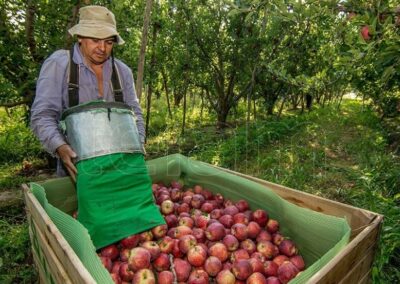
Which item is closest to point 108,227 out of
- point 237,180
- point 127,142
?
point 127,142

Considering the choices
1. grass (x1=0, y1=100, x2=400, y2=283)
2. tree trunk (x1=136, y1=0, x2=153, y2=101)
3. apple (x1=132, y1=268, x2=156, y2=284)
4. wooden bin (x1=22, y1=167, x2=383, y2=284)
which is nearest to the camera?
wooden bin (x1=22, y1=167, x2=383, y2=284)

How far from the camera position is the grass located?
2.94m

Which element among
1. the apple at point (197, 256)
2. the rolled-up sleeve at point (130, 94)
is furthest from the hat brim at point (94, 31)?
the apple at point (197, 256)

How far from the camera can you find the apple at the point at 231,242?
1905 millimetres

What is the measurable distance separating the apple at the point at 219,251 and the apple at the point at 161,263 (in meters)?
0.25

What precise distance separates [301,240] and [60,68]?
5.99ft

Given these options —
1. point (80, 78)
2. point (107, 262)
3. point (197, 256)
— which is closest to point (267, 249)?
point (197, 256)

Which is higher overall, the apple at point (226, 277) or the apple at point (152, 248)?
the apple at point (152, 248)

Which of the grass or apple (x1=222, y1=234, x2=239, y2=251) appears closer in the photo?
apple (x1=222, y1=234, x2=239, y2=251)

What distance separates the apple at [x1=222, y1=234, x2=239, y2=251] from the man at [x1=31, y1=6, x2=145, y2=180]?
973 millimetres

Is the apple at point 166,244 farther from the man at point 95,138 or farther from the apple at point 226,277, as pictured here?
the apple at point 226,277

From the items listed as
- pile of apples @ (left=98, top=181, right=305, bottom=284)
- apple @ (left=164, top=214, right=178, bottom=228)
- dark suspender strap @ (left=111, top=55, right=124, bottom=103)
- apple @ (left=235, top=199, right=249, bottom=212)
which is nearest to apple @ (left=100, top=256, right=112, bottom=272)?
pile of apples @ (left=98, top=181, right=305, bottom=284)

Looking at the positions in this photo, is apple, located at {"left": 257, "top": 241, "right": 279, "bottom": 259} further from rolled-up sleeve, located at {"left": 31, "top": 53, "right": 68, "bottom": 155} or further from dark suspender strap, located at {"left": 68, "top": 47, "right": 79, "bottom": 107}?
dark suspender strap, located at {"left": 68, "top": 47, "right": 79, "bottom": 107}

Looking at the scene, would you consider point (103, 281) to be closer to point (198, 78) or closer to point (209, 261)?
point (209, 261)
